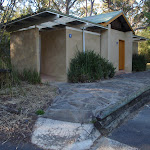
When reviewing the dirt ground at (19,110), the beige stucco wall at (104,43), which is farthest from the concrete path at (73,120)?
the beige stucco wall at (104,43)

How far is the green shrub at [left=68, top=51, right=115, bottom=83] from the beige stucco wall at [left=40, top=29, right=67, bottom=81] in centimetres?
45

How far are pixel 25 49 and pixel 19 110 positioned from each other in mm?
4402

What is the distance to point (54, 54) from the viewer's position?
303 inches

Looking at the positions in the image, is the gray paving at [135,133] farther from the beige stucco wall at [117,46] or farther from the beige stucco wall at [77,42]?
the beige stucco wall at [117,46]

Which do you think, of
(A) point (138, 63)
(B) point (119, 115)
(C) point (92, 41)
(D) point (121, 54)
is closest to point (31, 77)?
(B) point (119, 115)

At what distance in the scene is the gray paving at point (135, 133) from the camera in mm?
2686

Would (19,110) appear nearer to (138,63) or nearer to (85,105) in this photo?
(85,105)

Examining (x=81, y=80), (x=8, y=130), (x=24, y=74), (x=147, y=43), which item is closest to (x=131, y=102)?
(x=81, y=80)

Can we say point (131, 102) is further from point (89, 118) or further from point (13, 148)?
point (13, 148)

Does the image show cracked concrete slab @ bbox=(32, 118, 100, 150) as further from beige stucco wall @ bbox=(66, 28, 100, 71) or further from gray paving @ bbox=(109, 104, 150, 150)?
beige stucco wall @ bbox=(66, 28, 100, 71)

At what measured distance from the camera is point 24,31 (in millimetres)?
7293

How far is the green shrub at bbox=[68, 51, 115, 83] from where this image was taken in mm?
6914

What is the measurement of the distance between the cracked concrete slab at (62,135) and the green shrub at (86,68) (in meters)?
3.89

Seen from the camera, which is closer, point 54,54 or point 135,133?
point 135,133
